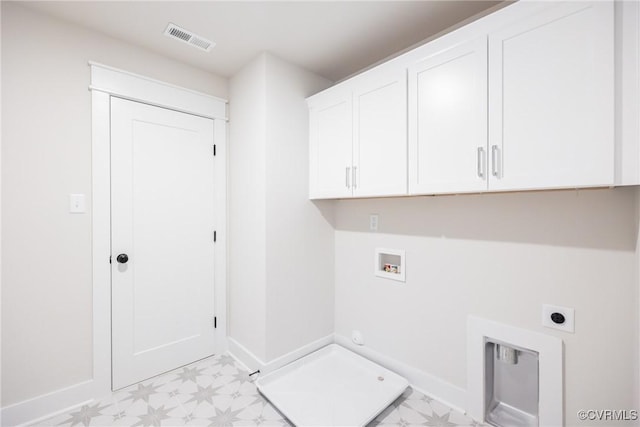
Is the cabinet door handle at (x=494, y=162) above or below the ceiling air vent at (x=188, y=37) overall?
below

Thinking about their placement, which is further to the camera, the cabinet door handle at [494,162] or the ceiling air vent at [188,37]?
the ceiling air vent at [188,37]

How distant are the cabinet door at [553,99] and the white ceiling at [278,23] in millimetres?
624

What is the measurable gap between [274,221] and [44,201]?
140cm

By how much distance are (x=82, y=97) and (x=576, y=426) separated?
3.37m

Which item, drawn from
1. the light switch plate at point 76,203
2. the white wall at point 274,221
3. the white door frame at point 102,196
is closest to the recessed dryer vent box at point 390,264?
the white wall at point 274,221

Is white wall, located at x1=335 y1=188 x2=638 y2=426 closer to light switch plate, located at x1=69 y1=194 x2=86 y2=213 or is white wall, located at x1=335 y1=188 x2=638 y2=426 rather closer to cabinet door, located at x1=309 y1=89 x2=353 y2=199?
cabinet door, located at x1=309 y1=89 x2=353 y2=199

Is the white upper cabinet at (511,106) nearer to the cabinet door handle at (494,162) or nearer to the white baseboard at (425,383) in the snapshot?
the cabinet door handle at (494,162)

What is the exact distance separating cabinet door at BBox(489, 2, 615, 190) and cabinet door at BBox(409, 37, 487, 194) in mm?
58

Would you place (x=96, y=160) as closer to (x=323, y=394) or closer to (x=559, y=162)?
(x=323, y=394)

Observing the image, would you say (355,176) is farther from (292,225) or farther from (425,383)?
(425,383)

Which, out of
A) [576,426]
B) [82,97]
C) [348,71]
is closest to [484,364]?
[576,426]

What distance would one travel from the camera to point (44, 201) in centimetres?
172

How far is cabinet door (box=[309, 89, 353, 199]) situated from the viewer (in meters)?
2.04

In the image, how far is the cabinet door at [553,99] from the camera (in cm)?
109
